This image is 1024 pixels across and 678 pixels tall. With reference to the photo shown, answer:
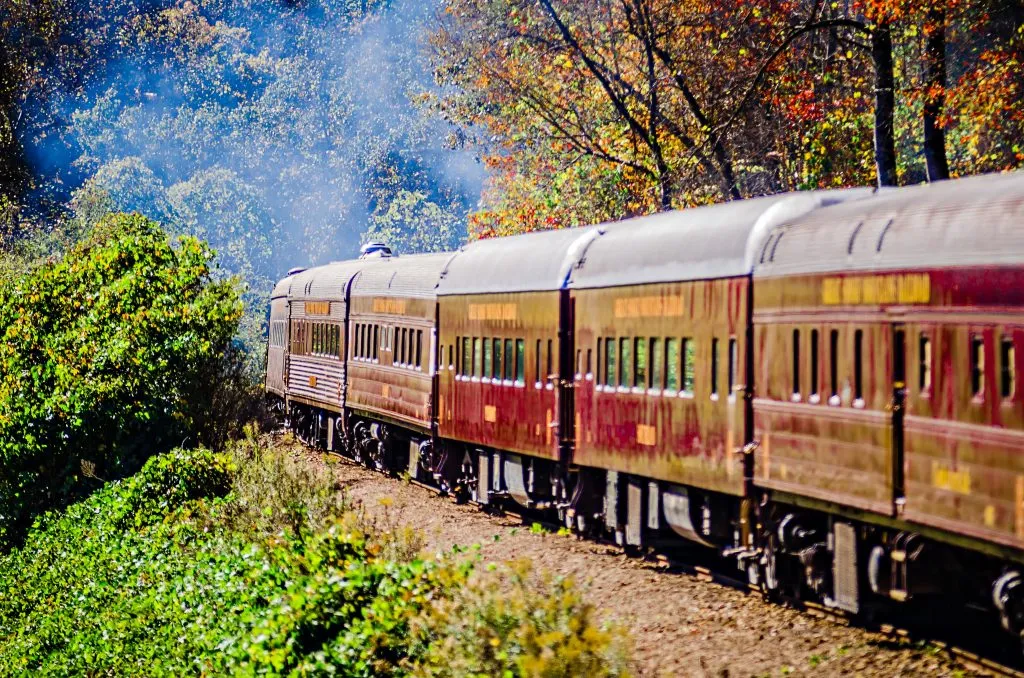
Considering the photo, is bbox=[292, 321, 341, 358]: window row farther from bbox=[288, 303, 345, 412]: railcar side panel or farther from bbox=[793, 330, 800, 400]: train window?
bbox=[793, 330, 800, 400]: train window

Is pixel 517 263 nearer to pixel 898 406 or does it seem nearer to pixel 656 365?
pixel 656 365

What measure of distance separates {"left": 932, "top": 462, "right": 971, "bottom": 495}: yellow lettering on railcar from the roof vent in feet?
58.8

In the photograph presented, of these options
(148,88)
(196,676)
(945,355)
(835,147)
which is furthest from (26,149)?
(945,355)

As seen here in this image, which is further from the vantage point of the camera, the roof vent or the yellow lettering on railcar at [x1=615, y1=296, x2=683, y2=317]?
the roof vent

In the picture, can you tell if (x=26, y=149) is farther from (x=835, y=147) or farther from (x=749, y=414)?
(x=749, y=414)

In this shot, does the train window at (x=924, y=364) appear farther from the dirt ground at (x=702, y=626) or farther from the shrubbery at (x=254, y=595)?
the shrubbery at (x=254, y=595)

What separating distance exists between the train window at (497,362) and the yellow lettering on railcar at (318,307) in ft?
30.9

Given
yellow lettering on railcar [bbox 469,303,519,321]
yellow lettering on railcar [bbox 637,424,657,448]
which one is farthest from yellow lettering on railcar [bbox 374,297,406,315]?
yellow lettering on railcar [bbox 637,424,657,448]

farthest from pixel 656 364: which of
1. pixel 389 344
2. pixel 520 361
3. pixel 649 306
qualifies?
pixel 389 344

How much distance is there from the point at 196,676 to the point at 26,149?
58.8 meters

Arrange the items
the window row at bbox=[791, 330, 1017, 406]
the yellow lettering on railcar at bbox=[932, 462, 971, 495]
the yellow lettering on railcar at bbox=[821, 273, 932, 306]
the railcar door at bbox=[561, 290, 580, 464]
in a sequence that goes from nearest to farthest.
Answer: the window row at bbox=[791, 330, 1017, 406]
the yellow lettering on railcar at bbox=[932, 462, 971, 495]
the yellow lettering on railcar at bbox=[821, 273, 932, 306]
the railcar door at bbox=[561, 290, 580, 464]

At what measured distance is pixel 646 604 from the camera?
11516mm

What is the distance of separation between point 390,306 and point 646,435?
30.2 ft

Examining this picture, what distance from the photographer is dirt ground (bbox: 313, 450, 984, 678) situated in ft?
30.5
